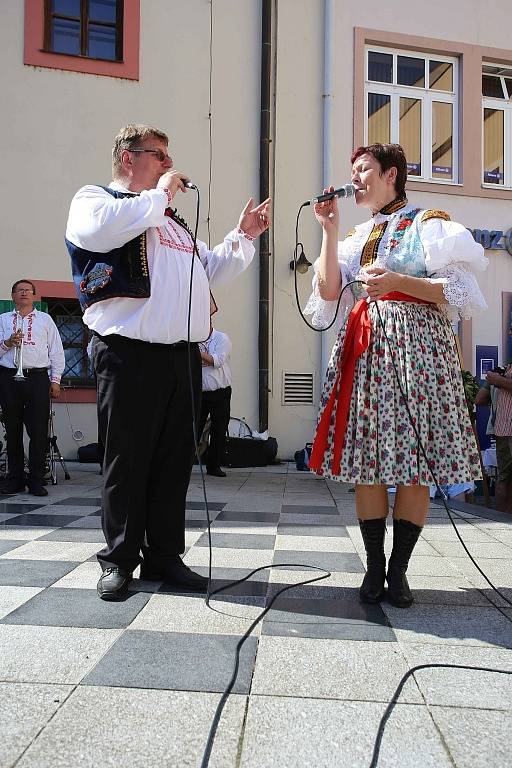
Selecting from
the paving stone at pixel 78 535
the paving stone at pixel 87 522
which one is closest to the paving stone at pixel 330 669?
the paving stone at pixel 78 535

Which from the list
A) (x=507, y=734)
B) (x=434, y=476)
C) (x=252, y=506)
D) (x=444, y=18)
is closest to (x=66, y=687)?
(x=507, y=734)

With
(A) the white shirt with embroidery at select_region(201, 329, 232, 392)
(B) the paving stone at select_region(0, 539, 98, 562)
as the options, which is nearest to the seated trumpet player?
(A) the white shirt with embroidery at select_region(201, 329, 232, 392)

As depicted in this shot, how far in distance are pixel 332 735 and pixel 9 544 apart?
7.50 ft

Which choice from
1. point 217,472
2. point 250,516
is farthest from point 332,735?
point 217,472

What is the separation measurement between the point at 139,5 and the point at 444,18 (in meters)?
4.34

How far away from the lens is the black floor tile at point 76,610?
2.07m

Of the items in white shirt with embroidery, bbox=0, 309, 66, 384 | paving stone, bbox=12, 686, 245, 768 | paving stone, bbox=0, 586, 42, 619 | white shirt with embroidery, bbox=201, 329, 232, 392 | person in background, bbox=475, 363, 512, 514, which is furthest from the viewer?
white shirt with embroidery, bbox=201, 329, 232, 392

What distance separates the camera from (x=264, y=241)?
8828mm

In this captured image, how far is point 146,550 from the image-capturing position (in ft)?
8.60

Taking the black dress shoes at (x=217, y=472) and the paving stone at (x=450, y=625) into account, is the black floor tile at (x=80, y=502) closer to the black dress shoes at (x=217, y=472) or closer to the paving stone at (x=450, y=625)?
the black dress shoes at (x=217, y=472)

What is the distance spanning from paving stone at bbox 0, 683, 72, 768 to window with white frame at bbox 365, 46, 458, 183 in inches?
360

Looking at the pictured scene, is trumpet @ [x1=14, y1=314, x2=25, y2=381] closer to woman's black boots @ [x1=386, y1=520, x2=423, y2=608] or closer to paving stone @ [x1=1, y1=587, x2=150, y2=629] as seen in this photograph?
paving stone @ [x1=1, y1=587, x2=150, y2=629]

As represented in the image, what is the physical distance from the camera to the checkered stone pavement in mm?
1354

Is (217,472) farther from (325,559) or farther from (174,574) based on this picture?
(174,574)
